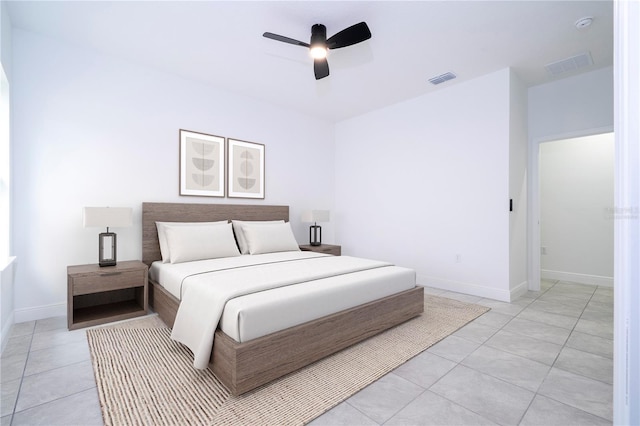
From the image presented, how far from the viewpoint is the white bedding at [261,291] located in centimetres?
184

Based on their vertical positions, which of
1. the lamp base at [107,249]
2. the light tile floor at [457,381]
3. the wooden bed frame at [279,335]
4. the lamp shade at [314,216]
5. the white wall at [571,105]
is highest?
the white wall at [571,105]

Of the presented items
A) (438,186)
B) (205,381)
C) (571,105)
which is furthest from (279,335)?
(571,105)

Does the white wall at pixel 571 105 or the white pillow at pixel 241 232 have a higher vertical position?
the white wall at pixel 571 105

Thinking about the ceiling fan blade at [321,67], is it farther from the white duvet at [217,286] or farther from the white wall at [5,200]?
the white wall at [5,200]

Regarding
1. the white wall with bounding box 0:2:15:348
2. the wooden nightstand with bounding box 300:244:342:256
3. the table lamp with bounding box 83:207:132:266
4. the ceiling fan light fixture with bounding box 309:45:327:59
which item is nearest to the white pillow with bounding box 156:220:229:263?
the table lamp with bounding box 83:207:132:266

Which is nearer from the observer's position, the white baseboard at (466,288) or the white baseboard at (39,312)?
the white baseboard at (39,312)

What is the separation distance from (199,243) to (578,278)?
560cm

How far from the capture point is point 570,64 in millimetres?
3436

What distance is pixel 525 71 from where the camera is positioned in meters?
3.63

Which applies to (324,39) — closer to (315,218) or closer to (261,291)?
(261,291)

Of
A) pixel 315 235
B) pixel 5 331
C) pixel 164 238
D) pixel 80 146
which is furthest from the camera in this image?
pixel 315 235

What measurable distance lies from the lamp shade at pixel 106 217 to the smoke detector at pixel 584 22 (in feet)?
15.0

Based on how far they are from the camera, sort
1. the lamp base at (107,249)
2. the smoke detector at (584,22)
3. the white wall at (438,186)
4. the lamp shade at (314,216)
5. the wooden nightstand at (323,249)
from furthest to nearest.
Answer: the lamp shade at (314,216)
the wooden nightstand at (323,249)
the white wall at (438,186)
the lamp base at (107,249)
the smoke detector at (584,22)

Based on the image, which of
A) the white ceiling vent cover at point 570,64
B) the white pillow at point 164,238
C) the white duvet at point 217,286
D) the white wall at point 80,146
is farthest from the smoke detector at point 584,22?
the white pillow at point 164,238
